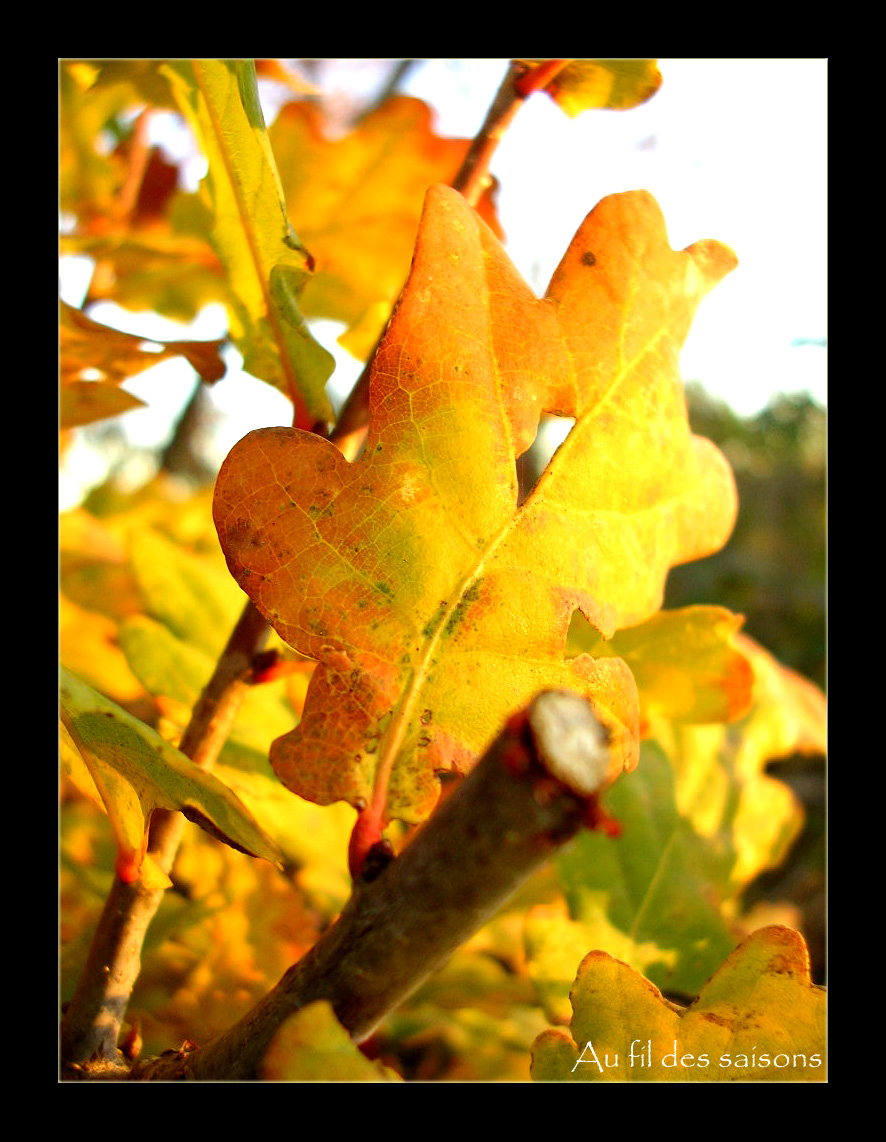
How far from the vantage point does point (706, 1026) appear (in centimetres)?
Answer: 55

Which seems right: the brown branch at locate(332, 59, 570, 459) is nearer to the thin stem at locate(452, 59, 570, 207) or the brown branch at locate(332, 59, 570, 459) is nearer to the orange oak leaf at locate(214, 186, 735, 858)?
Answer: the thin stem at locate(452, 59, 570, 207)

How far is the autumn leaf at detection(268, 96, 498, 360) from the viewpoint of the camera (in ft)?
3.33

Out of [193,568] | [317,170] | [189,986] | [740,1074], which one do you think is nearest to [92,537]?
[193,568]

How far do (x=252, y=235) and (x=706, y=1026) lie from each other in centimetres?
53

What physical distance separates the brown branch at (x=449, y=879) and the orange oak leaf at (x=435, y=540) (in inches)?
2.9

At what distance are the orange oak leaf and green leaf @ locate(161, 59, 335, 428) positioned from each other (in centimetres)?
10

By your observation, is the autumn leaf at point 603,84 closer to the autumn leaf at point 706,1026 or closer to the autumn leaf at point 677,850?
the autumn leaf at point 677,850

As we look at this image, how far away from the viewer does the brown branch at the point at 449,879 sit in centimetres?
37

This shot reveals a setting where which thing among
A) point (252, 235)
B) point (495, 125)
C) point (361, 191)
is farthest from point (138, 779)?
point (361, 191)

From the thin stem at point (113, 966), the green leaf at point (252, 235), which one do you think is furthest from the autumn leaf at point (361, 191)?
the thin stem at point (113, 966)

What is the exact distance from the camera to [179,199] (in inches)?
44.1

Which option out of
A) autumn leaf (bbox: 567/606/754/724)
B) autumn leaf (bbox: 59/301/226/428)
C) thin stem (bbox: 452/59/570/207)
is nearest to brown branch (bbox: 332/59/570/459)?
thin stem (bbox: 452/59/570/207)

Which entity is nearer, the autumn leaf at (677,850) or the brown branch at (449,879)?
the brown branch at (449,879)

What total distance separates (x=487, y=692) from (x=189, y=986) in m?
0.42
